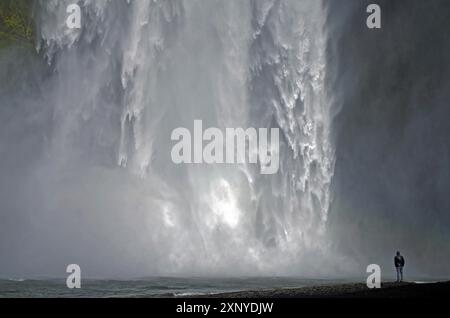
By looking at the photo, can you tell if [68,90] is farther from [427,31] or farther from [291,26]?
[427,31]

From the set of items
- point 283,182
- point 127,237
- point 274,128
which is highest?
point 274,128

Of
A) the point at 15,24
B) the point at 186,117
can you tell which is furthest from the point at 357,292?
the point at 15,24

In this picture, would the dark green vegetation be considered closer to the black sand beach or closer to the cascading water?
the cascading water

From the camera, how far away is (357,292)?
84.1ft

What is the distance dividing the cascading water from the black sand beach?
12.2m

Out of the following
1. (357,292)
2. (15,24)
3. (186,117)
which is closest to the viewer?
(357,292)

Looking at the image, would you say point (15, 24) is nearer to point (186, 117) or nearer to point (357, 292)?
point (186, 117)

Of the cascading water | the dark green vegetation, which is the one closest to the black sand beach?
the cascading water

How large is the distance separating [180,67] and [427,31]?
16827 millimetres

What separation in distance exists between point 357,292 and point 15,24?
39.2 meters

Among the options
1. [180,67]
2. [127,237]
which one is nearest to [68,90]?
[180,67]

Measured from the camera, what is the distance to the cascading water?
4050 cm

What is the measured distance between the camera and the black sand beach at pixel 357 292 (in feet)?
81.3
